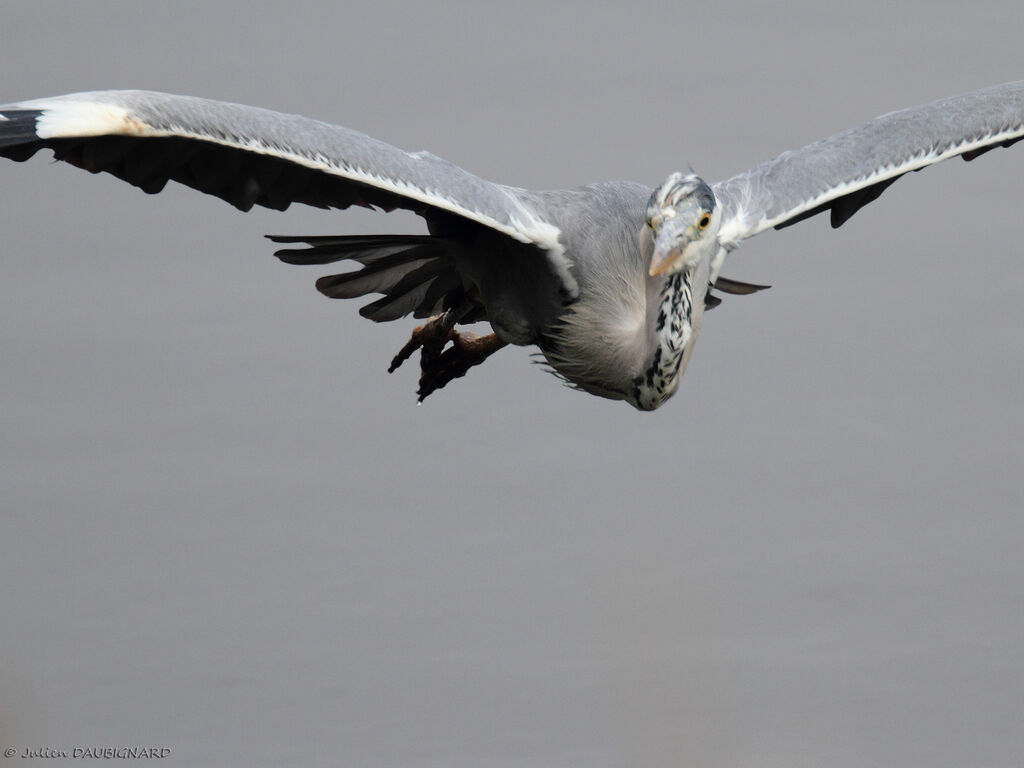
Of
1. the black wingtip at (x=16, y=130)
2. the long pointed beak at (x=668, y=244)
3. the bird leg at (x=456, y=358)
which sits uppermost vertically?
the black wingtip at (x=16, y=130)

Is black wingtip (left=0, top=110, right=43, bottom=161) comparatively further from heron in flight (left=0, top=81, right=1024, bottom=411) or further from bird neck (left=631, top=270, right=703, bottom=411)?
bird neck (left=631, top=270, right=703, bottom=411)

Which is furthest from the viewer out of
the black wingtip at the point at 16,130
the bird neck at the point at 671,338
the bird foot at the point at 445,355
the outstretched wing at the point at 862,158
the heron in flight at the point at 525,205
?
the bird foot at the point at 445,355

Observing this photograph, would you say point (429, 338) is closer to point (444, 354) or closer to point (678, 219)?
point (444, 354)

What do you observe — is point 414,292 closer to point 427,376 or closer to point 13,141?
point 427,376

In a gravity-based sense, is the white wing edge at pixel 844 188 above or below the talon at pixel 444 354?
above

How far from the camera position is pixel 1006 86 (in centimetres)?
604

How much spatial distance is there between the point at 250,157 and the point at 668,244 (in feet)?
4.20

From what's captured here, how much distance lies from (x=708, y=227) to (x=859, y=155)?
89 cm

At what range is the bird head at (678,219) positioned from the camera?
16.1 ft

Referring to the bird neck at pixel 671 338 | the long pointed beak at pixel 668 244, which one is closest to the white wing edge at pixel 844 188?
the bird neck at pixel 671 338

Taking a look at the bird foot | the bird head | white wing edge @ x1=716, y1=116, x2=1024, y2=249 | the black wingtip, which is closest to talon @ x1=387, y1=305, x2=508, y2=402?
the bird foot

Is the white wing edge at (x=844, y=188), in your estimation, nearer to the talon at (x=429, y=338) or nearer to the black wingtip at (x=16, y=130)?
the talon at (x=429, y=338)

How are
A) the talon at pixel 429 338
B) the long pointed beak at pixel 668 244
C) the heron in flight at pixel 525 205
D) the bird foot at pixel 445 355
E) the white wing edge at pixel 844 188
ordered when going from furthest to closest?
the bird foot at pixel 445 355, the talon at pixel 429 338, the white wing edge at pixel 844 188, the long pointed beak at pixel 668 244, the heron in flight at pixel 525 205

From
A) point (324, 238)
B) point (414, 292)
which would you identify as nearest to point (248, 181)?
point (324, 238)
